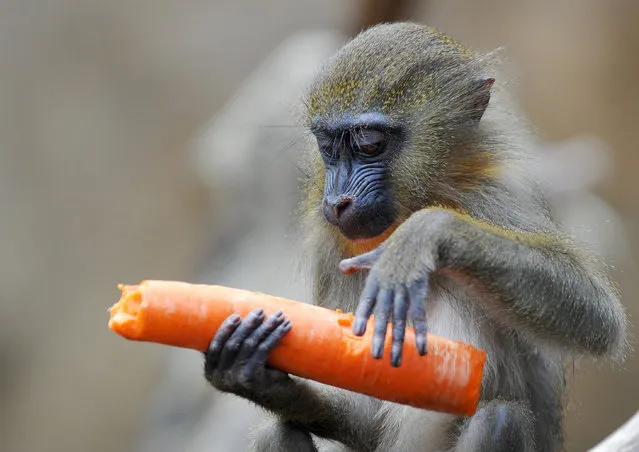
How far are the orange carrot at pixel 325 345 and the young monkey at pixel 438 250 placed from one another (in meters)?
0.11

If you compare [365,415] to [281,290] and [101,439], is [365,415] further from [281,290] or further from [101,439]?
[101,439]

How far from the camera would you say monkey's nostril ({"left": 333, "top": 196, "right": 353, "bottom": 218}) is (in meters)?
5.22

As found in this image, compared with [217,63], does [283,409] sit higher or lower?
lower

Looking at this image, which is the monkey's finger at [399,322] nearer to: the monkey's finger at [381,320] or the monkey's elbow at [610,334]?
the monkey's finger at [381,320]

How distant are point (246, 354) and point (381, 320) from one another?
3.09 ft

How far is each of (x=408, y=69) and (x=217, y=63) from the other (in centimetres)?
1120

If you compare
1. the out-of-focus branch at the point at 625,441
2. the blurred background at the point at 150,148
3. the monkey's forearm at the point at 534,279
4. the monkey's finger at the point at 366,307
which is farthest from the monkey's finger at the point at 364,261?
the blurred background at the point at 150,148

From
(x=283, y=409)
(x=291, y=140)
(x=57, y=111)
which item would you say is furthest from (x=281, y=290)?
(x=57, y=111)

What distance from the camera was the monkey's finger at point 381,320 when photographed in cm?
415

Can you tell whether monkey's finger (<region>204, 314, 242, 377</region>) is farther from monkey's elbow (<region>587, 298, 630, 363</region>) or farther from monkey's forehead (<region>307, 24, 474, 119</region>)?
monkey's elbow (<region>587, 298, 630, 363</region>)

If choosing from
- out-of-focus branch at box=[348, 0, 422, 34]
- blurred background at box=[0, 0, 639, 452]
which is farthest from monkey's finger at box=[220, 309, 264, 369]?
blurred background at box=[0, 0, 639, 452]

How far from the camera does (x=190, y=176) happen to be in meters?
16.2

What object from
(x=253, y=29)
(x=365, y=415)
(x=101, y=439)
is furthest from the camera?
(x=253, y=29)

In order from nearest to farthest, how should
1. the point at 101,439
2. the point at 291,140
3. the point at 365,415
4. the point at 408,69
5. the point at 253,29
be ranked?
1. the point at 408,69
2. the point at 365,415
3. the point at 291,140
4. the point at 101,439
5. the point at 253,29
